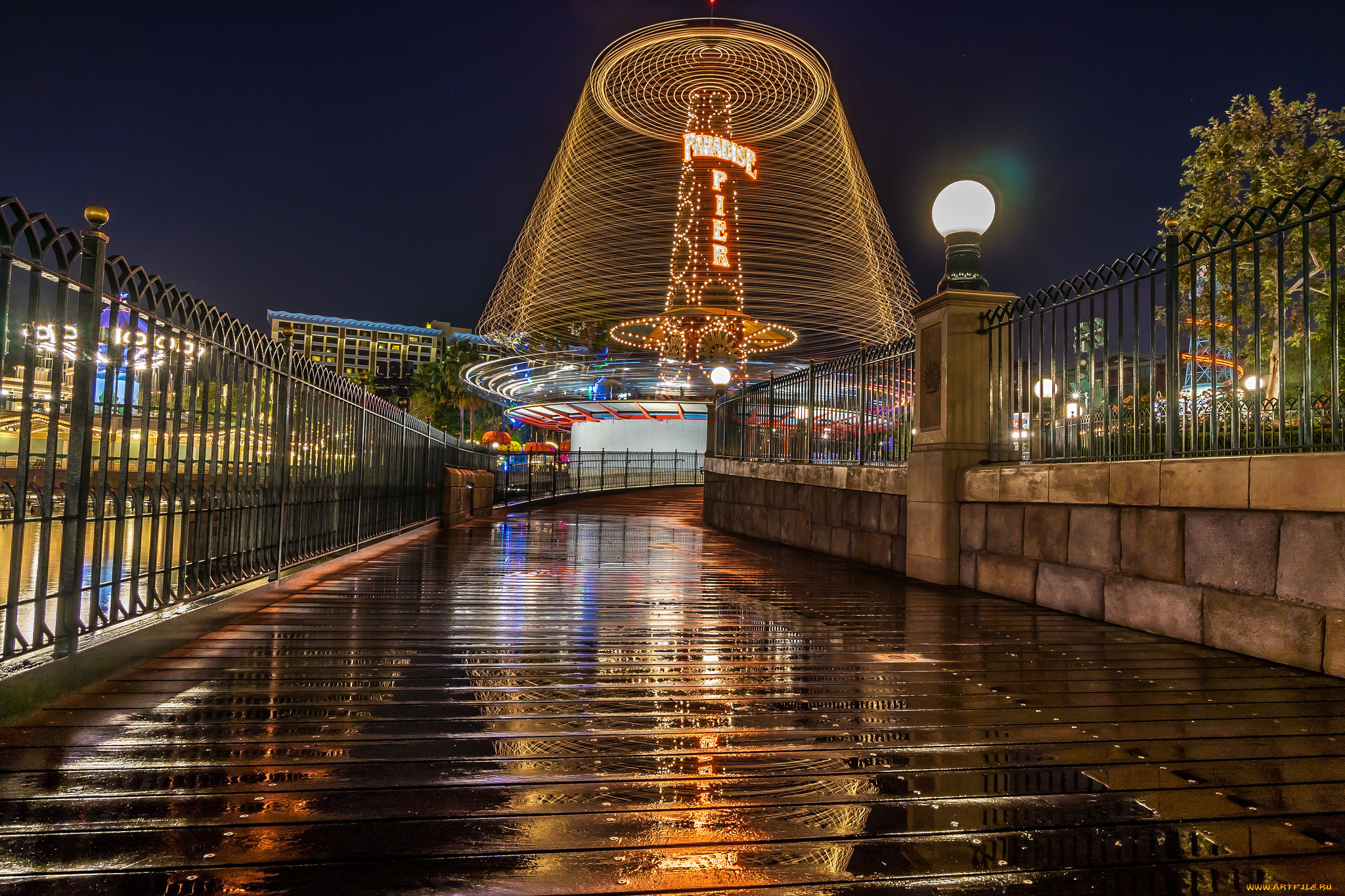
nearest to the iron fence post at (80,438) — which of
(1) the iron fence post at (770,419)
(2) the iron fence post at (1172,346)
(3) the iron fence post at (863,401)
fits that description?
(2) the iron fence post at (1172,346)

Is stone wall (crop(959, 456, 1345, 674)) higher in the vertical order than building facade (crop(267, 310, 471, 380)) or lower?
lower

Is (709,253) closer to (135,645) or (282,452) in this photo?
(282,452)

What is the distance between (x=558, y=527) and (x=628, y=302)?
60.5 ft

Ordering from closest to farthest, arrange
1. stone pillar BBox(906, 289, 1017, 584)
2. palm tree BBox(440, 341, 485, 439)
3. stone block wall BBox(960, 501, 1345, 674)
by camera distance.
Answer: stone block wall BBox(960, 501, 1345, 674), stone pillar BBox(906, 289, 1017, 584), palm tree BBox(440, 341, 485, 439)

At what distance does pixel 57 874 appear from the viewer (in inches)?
67.3

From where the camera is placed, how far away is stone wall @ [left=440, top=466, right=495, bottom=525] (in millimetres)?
14594

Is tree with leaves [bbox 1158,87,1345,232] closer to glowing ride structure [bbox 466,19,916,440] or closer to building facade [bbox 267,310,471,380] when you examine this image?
glowing ride structure [bbox 466,19,916,440]

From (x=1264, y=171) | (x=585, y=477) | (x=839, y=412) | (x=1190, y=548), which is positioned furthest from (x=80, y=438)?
(x=585, y=477)

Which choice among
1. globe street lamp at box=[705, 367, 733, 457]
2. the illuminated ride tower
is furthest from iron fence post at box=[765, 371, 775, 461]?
the illuminated ride tower

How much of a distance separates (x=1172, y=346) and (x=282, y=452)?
20.4ft

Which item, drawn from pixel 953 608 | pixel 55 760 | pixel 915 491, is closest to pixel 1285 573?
pixel 953 608

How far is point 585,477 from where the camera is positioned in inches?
1209

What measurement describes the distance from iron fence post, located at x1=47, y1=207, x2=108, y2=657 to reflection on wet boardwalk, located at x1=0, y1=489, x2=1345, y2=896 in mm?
360

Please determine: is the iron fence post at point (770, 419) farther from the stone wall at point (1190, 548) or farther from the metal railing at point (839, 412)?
the stone wall at point (1190, 548)
